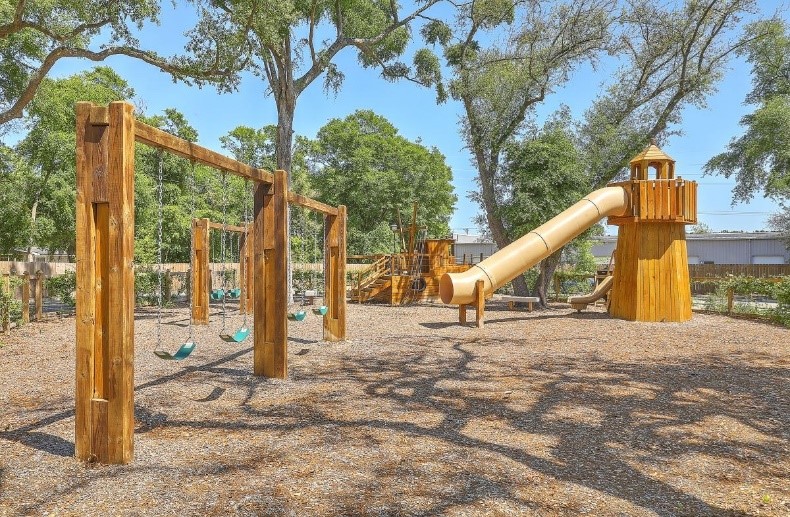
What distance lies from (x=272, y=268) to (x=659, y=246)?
33.2ft

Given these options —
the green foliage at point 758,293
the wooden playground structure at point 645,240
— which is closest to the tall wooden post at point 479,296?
the wooden playground structure at point 645,240

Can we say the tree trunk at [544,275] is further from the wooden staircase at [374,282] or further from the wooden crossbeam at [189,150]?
the wooden crossbeam at [189,150]

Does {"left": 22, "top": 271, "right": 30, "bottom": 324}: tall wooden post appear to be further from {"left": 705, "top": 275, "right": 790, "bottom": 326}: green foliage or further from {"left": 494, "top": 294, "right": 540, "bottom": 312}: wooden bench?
{"left": 705, "top": 275, "right": 790, "bottom": 326}: green foliage

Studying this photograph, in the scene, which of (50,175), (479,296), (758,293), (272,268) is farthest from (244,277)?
(758,293)

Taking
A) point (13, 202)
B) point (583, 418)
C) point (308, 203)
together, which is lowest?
point (583, 418)

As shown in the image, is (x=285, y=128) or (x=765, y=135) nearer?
(x=285, y=128)

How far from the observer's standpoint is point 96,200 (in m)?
4.04

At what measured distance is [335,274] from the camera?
10094mm

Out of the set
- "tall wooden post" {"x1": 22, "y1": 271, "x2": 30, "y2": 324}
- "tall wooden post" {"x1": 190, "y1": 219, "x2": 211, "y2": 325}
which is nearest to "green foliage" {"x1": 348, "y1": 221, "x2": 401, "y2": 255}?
"tall wooden post" {"x1": 190, "y1": 219, "x2": 211, "y2": 325}

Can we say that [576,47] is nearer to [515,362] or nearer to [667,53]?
[667,53]

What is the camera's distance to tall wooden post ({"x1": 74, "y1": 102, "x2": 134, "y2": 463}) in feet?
13.2

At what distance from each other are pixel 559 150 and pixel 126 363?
1620cm

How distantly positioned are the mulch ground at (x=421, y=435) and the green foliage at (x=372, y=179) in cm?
2535

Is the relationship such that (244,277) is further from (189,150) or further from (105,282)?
(105,282)
